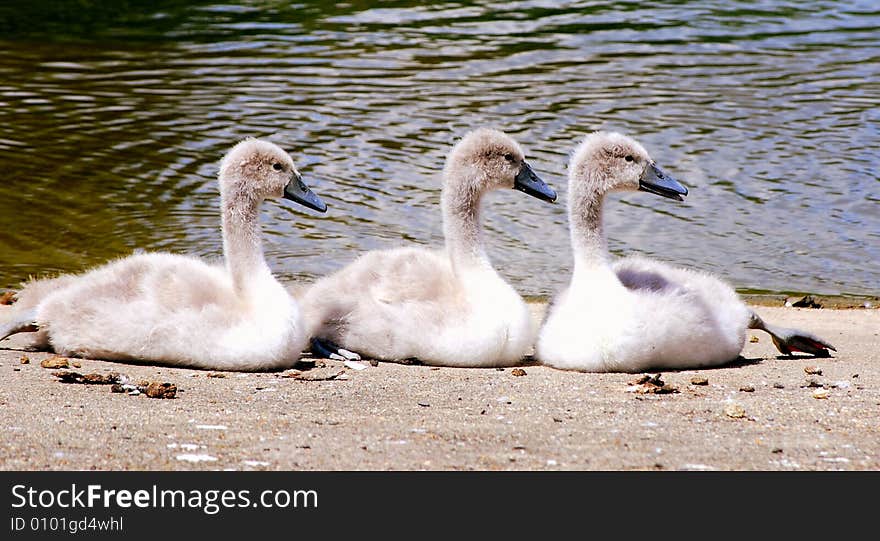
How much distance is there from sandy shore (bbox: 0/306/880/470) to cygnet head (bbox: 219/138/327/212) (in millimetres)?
1102

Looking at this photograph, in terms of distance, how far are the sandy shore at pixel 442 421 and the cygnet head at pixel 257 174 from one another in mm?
1102

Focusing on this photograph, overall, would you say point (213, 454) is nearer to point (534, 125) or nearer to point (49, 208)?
point (49, 208)

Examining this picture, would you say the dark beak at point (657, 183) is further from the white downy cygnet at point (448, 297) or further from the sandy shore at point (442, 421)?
the sandy shore at point (442, 421)

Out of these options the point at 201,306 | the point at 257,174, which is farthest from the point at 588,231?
the point at 201,306

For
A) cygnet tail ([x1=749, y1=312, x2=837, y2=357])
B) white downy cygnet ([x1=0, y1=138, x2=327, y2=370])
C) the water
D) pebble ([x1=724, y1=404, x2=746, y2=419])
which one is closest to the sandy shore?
pebble ([x1=724, y1=404, x2=746, y2=419])

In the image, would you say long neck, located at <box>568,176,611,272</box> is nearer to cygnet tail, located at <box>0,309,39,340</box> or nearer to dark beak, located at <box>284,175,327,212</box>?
dark beak, located at <box>284,175,327,212</box>

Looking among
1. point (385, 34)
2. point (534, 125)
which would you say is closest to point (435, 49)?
point (385, 34)

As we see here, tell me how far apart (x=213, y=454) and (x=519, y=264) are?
6300mm

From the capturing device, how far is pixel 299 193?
7922 millimetres

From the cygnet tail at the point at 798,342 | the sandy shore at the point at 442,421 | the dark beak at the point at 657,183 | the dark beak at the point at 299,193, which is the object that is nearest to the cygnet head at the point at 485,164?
the dark beak at the point at 657,183

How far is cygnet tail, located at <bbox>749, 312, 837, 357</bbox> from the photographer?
810 centimetres

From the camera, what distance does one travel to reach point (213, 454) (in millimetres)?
5164

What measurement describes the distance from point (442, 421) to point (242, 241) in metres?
2.17

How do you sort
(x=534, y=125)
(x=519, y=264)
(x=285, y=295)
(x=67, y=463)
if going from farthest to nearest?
(x=534, y=125) < (x=519, y=264) < (x=285, y=295) < (x=67, y=463)
